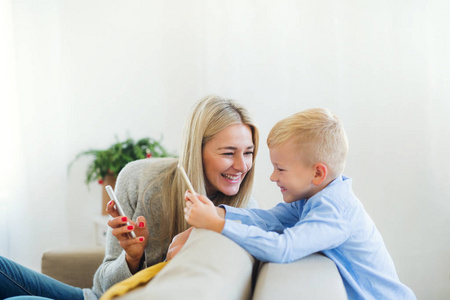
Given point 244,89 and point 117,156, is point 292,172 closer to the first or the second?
point 244,89

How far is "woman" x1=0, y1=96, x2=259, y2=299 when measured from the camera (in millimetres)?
1566

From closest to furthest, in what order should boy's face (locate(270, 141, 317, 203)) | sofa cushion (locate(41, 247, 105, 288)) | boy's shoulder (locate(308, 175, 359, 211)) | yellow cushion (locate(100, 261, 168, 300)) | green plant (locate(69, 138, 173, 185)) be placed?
yellow cushion (locate(100, 261, 168, 300)) < boy's shoulder (locate(308, 175, 359, 211)) < boy's face (locate(270, 141, 317, 203)) < sofa cushion (locate(41, 247, 105, 288)) < green plant (locate(69, 138, 173, 185))

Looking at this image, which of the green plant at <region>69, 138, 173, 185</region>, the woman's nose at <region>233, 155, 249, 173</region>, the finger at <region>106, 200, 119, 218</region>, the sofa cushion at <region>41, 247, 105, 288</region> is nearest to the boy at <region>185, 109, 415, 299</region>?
the woman's nose at <region>233, 155, 249, 173</region>

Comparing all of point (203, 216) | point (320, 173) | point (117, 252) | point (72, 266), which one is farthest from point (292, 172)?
point (72, 266)

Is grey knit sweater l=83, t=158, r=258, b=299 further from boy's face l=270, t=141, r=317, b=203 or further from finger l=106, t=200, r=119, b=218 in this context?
boy's face l=270, t=141, r=317, b=203

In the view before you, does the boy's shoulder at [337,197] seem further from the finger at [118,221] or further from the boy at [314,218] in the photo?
the finger at [118,221]

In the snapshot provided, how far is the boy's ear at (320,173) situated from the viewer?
4.09 ft

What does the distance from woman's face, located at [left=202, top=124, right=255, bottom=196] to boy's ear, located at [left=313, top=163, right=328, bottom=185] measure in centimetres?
34

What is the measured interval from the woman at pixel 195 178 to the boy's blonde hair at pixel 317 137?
0.32m

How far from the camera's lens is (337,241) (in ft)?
3.62

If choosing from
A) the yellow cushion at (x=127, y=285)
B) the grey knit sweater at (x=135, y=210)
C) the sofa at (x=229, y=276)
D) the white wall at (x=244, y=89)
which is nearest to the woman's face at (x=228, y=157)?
the grey knit sweater at (x=135, y=210)

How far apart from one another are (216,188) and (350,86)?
1.14m

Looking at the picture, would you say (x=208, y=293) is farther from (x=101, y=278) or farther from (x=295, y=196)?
(x=101, y=278)

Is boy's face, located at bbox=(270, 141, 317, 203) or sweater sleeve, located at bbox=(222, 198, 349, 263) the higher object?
boy's face, located at bbox=(270, 141, 317, 203)
